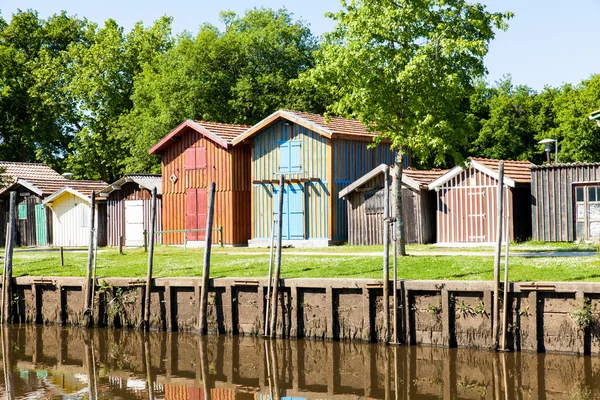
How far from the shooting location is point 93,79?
64312 millimetres

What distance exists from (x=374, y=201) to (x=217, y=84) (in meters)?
21.2

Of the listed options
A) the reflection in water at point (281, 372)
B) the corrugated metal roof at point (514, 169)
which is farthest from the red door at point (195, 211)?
the reflection in water at point (281, 372)

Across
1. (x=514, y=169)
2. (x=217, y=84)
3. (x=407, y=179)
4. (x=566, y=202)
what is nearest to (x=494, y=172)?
(x=514, y=169)

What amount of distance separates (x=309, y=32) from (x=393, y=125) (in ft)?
118

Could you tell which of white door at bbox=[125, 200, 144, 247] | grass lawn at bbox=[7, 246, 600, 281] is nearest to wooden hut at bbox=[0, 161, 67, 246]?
white door at bbox=[125, 200, 144, 247]

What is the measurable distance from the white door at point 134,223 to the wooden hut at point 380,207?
1080 cm

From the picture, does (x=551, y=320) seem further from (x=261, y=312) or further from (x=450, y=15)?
(x=450, y=15)

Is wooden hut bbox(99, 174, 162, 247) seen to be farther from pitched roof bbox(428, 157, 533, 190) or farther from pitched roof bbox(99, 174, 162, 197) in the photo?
pitched roof bbox(428, 157, 533, 190)

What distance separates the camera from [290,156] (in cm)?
3872

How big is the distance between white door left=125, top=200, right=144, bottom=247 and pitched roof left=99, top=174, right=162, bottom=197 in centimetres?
85

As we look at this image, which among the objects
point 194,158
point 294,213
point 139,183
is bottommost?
point 294,213

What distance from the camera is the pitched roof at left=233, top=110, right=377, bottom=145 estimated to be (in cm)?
3734

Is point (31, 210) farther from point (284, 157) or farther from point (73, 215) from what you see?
point (284, 157)

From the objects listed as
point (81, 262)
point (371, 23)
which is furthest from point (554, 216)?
point (81, 262)
